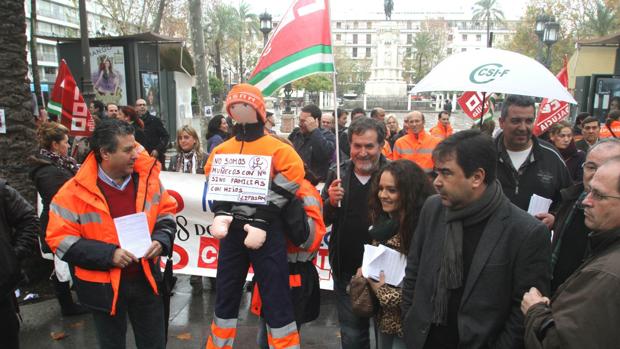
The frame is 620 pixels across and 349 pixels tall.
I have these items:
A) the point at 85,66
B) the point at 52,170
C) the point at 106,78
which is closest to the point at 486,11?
the point at 106,78

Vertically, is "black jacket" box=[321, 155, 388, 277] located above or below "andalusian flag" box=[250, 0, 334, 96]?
below

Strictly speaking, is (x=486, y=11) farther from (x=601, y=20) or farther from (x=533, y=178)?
(x=533, y=178)

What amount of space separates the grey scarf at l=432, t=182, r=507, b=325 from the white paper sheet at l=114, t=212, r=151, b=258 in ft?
6.36

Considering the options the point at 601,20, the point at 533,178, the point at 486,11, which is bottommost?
the point at 533,178

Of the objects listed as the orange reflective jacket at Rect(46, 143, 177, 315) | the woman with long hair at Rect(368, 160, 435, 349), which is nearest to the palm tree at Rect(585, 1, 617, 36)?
the woman with long hair at Rect(368, 160, 435, 349)

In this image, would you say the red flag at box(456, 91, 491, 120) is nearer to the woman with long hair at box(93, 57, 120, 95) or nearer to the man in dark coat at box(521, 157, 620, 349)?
the man in dark coat at box(521, 157, 620, 349)

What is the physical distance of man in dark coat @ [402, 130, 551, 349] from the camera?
2178mm

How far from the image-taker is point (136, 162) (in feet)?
11.1

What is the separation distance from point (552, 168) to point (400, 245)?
1.40m

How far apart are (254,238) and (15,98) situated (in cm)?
386

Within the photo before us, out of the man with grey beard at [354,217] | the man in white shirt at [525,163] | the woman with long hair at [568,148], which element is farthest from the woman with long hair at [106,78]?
the man in white shirt at [525,163]

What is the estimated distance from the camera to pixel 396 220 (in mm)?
2988

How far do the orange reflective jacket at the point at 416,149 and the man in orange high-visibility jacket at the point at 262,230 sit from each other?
4397mm

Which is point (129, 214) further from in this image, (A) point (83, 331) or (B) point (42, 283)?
(B) point (42, 283)
